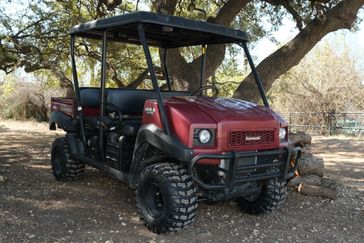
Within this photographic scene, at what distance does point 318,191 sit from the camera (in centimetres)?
601

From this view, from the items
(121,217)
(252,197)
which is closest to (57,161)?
(121,217)

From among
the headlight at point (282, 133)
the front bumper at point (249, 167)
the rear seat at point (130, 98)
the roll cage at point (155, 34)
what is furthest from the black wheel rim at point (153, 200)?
the rear seat at point (130, 98)

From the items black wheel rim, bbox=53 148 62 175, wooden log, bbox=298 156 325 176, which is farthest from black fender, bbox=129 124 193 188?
wooden log, bbox=298 156 325 176

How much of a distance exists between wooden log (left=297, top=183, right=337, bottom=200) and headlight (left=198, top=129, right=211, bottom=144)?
2.52 metres

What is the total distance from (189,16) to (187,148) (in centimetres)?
935

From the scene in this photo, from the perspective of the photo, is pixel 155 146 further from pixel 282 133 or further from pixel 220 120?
pixel 282 133

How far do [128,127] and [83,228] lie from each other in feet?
4.06

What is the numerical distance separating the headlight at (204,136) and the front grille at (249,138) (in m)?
0.21

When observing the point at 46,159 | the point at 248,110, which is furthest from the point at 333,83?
the point at 248,110

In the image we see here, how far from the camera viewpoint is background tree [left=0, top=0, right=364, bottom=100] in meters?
9.01

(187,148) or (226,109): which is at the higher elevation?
(226,109)

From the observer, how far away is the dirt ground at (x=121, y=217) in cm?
432

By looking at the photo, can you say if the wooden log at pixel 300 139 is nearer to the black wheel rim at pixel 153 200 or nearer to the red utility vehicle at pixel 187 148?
the red utility vehicle at pixel 187 148

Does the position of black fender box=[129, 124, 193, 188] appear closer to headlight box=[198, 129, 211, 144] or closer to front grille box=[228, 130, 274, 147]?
headlight box=[198, 129, 211, 144]
